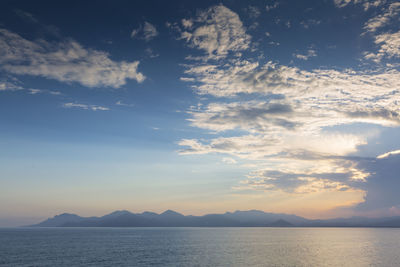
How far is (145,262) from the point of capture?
327 feet

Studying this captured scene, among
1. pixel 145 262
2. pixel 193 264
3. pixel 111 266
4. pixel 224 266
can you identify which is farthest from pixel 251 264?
pixel 111 266

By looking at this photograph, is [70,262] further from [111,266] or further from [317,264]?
[317,264]

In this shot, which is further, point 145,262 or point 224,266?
point 145,262

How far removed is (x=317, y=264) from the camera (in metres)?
97.1

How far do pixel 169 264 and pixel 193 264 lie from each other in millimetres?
8293

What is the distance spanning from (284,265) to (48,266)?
78.6 meters

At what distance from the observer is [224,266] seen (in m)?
91.4

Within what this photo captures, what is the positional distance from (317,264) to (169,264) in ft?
169

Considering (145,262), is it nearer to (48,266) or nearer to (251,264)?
(48,266)

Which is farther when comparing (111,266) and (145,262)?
(145,262)

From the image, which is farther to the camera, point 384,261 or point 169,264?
point 384,261

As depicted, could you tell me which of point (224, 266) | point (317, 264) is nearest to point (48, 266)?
point (224, 266)

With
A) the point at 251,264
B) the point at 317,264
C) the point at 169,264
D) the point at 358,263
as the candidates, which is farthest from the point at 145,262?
the point at 358,263

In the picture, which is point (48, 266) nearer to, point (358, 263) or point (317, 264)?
point (317, 264)
